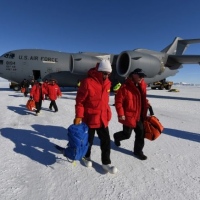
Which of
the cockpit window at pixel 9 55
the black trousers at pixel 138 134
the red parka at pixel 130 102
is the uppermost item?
the cockpit window at pixel 9 55

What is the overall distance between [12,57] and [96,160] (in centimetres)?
1546

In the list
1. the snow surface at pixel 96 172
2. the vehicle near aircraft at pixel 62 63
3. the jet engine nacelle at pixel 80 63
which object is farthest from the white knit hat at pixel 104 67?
the jet engine nacelle at pixel 80 63

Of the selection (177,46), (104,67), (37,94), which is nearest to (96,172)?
(104,67)

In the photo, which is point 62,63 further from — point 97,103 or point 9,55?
point 97,103

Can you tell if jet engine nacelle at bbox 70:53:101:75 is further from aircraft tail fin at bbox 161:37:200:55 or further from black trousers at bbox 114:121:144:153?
black trousers at bbox 114:121:144:153

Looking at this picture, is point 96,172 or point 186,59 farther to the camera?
point 186,59

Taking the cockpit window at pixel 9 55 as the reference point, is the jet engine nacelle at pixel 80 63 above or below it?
below

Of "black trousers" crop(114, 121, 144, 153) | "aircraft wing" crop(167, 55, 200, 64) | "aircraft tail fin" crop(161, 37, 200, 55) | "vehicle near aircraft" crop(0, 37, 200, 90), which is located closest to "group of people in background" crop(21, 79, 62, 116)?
"black trousers" crop(114, 121, 144, 153)

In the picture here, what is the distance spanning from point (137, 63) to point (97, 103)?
1136 centimetres

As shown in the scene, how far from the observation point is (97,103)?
3.20 meters

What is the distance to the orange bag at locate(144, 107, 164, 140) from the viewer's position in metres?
3.96

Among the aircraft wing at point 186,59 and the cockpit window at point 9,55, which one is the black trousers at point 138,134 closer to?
the aircraft wing at point 186,59

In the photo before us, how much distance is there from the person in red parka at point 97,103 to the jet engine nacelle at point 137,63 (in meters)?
11.2

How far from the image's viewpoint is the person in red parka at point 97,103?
3114 millimetres
